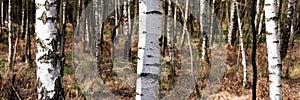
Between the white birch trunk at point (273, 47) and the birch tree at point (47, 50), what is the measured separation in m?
2.84

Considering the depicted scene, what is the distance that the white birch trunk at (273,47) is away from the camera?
17.3 ft

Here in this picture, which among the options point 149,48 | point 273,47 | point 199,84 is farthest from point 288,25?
point 149,48

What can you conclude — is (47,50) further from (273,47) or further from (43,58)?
(273,47)

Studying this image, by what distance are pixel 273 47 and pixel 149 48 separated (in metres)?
2.23

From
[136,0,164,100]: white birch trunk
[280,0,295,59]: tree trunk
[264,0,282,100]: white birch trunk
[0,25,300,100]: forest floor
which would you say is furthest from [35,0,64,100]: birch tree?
[280,0,295,59]: tree trunk

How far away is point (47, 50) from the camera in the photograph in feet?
16.8

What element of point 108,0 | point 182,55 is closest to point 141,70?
point 182,55

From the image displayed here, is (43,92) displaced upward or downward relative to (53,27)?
downward

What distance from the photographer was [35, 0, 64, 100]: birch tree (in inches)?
199

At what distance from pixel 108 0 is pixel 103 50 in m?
8.45

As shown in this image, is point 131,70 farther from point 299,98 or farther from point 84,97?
point 299,98

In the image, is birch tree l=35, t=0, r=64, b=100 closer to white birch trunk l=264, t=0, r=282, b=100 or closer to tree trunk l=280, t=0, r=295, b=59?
white birch trunk l=264, t=0, r=282, b=100

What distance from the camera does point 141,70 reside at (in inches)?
152

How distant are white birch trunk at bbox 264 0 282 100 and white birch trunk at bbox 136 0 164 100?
2.07 meters
